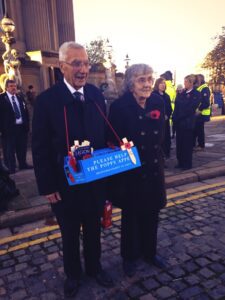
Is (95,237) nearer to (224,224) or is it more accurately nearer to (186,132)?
(224,224)

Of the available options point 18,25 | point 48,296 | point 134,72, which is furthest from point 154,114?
point 18,25

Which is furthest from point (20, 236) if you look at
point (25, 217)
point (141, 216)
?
point (141, 216)

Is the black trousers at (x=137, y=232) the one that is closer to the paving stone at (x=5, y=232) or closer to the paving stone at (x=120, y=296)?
the paving stone at (x=120, y=296)

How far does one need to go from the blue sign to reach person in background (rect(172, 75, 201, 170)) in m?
3.96

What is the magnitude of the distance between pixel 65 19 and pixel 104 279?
1994 centimetres

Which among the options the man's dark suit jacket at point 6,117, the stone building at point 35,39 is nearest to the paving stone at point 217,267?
the man's dark suit jacket at point 6,117

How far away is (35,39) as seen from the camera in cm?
1518

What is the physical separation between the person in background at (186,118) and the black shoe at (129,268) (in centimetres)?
365

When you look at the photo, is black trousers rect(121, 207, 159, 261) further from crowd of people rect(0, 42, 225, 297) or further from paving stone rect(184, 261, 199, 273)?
paving stone rect(184, 261, 199, 273)

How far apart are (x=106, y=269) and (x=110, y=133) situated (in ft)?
4.68

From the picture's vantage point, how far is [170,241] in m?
3.35

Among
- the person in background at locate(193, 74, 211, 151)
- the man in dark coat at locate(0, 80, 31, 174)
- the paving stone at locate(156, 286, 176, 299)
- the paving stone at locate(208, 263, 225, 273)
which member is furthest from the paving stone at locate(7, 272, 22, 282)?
the person in background at locate(193, 74, 211, 151)

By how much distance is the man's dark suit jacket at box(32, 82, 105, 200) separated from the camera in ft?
7.39

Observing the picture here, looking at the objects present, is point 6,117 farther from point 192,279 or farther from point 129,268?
point 192,279
